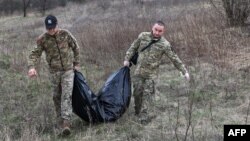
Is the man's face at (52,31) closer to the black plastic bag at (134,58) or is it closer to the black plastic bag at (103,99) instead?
the black plastic bag at (103,99)

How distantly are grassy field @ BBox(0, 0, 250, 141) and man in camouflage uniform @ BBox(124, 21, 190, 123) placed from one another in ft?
0.98

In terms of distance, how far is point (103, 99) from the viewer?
6336mm

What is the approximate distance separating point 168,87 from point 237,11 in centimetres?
459

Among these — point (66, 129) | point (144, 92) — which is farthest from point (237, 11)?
point (66, 129)

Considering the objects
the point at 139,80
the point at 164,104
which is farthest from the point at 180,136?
the point at 164,104

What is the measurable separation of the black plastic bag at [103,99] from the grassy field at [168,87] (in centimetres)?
14

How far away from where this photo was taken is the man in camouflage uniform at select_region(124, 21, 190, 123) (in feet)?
20.2

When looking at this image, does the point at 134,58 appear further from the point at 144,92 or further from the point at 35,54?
the point at 35,54

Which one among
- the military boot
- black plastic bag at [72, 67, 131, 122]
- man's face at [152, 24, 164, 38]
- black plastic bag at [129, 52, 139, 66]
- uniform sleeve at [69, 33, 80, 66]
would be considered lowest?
the military boot

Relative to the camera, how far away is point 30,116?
661cm

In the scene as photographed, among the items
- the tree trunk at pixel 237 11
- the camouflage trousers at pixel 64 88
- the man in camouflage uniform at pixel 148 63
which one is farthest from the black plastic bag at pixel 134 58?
the tree trunk at pixel 237 11

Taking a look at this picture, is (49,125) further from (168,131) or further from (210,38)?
(210,38)

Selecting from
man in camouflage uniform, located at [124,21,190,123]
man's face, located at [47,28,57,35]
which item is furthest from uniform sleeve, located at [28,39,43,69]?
man in camouflage uniform, located at [124,21,190,123]

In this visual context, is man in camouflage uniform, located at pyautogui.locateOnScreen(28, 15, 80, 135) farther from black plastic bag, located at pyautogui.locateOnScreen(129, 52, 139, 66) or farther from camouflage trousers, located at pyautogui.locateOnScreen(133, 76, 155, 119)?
camouflage trousers, located at pyautogui.locateOnScreen(133, 76, 155, 119)
